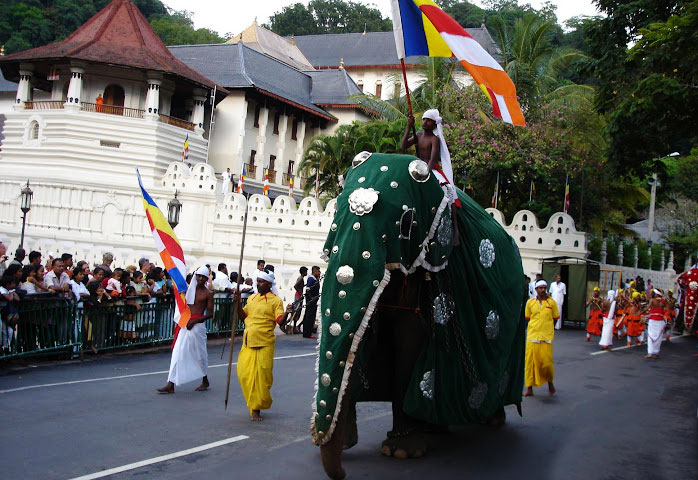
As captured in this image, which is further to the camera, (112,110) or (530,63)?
(112,110)

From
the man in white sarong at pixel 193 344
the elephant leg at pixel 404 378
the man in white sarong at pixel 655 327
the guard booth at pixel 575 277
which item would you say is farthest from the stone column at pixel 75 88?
the elephant leg at pixel 404 378

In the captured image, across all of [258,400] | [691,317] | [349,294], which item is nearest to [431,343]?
[349,294]

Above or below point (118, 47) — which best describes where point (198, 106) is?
below

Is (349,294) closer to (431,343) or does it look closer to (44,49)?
(431,343)

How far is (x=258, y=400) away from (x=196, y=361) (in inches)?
78.7

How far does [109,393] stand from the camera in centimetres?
991

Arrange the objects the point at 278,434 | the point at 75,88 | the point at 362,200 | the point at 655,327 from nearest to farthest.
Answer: the point at 362,200 < the point at 278,434 < the point at 655,327 < the point at 75,88

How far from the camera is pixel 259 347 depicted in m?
8.74

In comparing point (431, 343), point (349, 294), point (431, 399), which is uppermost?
point (349, 294)

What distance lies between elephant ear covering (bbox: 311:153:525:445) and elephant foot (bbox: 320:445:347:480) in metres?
0.11

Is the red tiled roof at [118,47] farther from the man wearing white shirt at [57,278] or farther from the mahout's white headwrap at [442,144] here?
the mahout's white headwrap at [442,144]

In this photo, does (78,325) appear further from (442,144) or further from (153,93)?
(153,93)

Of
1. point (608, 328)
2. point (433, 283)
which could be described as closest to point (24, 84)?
point (608, 328)

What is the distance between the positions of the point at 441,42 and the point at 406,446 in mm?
3996
